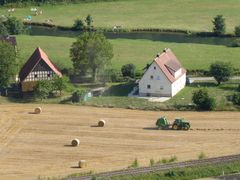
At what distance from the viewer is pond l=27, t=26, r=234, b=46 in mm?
94750

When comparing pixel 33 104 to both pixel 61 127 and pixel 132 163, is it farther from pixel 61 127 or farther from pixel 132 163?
pixel 132 163

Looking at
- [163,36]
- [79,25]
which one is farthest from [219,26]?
[79,25]

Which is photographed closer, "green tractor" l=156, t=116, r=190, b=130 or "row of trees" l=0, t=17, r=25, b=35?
"green tractor" l=156, t=116, r=190, b=130

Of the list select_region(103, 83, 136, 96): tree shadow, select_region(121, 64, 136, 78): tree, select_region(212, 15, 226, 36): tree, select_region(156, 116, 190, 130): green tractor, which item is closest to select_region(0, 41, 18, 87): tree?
select_region(103, 83, 136, 96): tree shadow

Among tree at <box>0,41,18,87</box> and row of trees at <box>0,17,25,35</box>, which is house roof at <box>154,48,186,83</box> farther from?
row of trees at <box>0,17,25,35</box>

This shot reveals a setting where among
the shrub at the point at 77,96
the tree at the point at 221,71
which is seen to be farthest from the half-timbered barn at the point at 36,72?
the tree at the point at 221,71

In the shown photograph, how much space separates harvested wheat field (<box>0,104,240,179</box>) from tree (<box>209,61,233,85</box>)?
8363mm

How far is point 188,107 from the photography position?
63.7 m

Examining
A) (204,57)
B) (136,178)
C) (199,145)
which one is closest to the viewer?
(136,178)

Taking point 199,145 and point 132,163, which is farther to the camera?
point 199,145

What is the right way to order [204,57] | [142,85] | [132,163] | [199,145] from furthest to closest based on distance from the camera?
[204,57] → [142,85] → [199,145] → [132,163]

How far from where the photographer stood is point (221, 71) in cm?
6975

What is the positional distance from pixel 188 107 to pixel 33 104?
1363cm

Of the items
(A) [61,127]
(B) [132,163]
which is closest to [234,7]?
Result: (A) [61,127]
